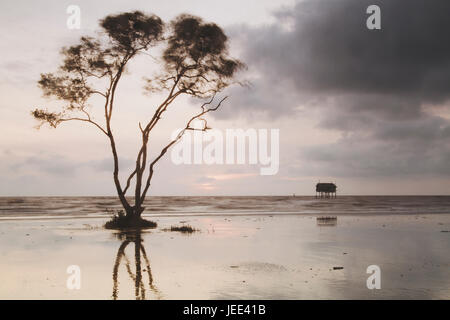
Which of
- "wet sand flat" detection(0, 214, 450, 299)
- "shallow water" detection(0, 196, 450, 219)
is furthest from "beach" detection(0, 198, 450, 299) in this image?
"shallow water" detection(0, 196, 450, 219)

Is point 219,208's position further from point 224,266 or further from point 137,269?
point 137,269

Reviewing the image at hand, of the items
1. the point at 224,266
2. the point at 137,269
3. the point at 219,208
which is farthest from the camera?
the point at 219,208

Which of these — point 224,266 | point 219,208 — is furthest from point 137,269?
point 219,208

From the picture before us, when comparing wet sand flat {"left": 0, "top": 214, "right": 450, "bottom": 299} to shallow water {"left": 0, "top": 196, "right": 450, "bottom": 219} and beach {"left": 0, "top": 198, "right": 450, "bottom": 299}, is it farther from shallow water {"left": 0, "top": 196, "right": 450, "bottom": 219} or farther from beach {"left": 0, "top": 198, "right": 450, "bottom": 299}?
shallow water {"left": 0, "top": 196, "right": 450, "bottom": 219}

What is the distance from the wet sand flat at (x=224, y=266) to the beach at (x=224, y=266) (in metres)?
0.03

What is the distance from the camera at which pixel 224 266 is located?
44.1ft

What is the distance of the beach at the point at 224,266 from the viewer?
32.9 ft

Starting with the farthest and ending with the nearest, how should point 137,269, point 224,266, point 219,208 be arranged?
point 219,208 < point 224,266 < point 137,269

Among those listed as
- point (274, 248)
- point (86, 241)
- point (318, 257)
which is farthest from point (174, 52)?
point (318, 257)

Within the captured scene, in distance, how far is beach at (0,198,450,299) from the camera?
10.0 m

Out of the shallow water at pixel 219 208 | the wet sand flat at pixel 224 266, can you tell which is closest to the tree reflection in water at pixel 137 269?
the wet sand flat at pixel 224 266

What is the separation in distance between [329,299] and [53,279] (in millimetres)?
7450

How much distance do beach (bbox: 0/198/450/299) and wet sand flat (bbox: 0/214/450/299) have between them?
26mm
